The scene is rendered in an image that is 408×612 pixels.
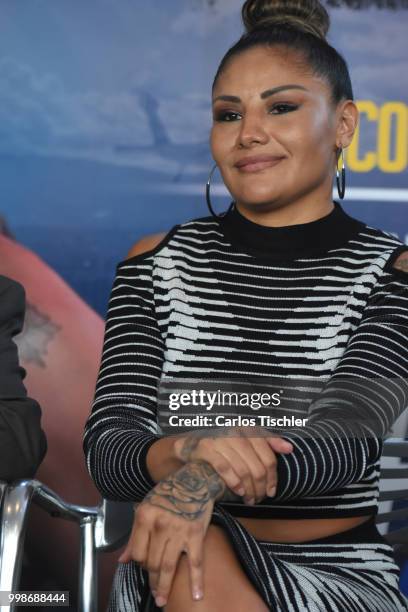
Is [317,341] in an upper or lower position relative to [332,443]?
upper

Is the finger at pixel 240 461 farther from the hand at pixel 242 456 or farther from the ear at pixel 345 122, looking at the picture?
the ear at pixel 345 122

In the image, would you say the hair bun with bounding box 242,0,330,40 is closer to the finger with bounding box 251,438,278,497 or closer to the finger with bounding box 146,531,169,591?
the finger with bounding box 251,438,278,497

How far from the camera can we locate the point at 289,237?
5.26 ft

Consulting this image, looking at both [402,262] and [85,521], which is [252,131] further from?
[85,521]

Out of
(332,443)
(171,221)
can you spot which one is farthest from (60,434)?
(332,443)

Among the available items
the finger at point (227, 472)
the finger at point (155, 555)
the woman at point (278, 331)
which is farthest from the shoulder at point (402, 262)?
the finger at point (155, 555)

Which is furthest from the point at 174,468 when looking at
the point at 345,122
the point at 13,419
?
→ the point at 345,122

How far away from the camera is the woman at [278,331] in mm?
1298

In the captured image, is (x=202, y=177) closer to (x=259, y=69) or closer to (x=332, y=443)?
(x=259, y=69)

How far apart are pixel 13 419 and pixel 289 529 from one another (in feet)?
1.56

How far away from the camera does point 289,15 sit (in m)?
1.68

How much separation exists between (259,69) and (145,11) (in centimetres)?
95

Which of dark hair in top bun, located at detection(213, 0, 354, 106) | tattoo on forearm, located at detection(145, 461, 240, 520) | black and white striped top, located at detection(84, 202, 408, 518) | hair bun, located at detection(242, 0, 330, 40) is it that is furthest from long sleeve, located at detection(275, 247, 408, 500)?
hair bun, located at detection(242, 0, 330, 40)

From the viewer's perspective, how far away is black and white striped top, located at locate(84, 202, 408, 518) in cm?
141
